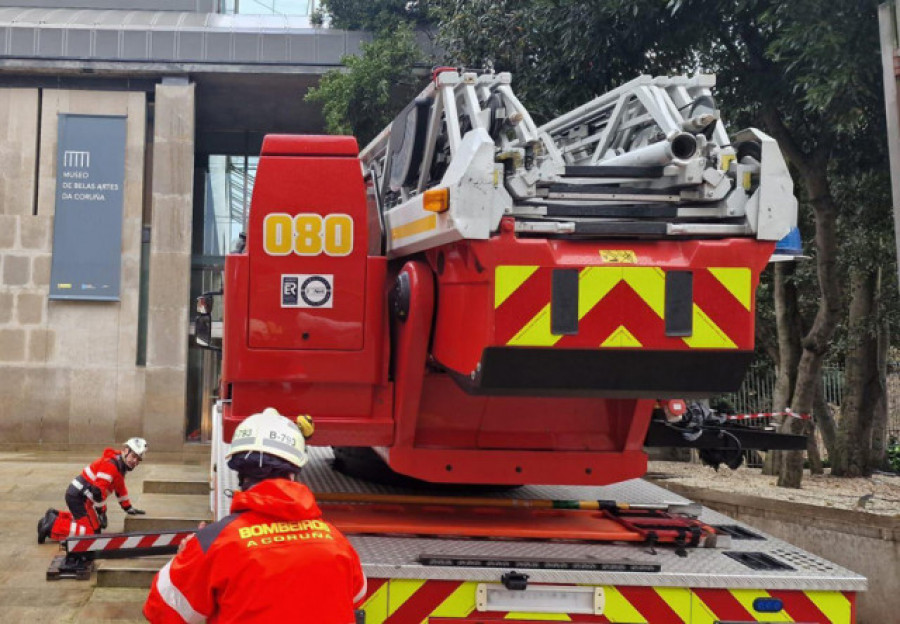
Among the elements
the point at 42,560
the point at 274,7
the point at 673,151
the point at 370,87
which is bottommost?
the point at 42,560

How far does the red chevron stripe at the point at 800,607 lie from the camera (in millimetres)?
4105

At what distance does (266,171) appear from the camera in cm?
456

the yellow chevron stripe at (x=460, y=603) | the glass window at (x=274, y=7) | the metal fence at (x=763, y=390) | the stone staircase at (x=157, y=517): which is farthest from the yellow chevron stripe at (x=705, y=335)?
the glass window at (x=274, y=7)

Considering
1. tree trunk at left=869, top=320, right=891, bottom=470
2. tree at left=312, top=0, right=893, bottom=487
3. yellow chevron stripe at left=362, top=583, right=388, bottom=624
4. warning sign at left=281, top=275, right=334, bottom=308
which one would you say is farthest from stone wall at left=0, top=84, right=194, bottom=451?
yellow chevron stripe at left=362, top=583, right=388, bottom=624

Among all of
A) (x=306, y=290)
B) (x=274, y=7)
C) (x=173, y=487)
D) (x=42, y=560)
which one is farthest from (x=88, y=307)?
(x=306, y=290)

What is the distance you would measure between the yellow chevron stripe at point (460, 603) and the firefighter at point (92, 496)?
719 centimetres

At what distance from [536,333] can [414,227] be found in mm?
828

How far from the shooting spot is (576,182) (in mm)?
4195

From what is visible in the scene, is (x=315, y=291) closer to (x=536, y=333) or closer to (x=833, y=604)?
(x=536, y=333)

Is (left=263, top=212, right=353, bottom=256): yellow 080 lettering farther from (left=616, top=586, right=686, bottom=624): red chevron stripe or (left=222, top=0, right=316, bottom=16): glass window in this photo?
(left=222, top=0, right=316, bottom=16): glass window

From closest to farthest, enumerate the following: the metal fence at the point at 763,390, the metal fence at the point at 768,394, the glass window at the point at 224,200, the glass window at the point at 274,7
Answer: the metal fence at the point at 768,394
the metal fence at the point at 763,390
the glass window at the point at 274,7
the glass window at the point at 224,200

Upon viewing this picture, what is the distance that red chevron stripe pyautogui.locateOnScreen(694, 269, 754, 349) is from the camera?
3.91 m

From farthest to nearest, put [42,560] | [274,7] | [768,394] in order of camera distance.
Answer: [274,7], [768,394], [42,560]

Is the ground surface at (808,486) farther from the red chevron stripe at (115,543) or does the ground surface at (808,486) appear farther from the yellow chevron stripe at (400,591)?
the yellow chevron stripe at (400,591)
